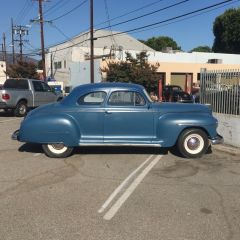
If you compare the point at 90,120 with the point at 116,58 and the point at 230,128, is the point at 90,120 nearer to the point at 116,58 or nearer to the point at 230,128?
the point at 230,128

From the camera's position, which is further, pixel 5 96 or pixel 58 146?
pixel 5 96

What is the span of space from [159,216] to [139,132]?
3989mm

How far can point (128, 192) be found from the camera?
6.96 metres

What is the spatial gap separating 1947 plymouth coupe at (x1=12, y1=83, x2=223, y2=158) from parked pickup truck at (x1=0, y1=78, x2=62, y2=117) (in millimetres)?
10737

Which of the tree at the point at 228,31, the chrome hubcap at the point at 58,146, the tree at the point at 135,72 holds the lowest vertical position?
the chrome hubcap at the point at 58,146

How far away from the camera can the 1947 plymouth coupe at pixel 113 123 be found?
953cm

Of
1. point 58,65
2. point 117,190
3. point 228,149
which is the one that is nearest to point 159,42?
point 58,65

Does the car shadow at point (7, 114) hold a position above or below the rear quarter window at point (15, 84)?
below

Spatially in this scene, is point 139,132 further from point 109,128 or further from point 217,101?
point 217,101

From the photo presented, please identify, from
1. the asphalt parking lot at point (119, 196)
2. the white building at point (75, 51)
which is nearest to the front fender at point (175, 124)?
the asphalt parking lot at point (119, 196)

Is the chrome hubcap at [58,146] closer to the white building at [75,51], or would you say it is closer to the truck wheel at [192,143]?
the truck wheel at [192,143]

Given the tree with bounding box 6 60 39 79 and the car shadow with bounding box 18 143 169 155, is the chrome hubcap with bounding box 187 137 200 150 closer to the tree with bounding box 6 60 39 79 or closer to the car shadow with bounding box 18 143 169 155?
the car shadow with bounding box 18 143 169 155

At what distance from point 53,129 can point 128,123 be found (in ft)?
5.46

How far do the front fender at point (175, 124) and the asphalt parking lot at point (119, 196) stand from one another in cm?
50
